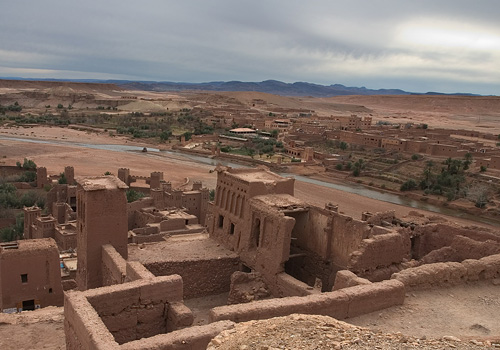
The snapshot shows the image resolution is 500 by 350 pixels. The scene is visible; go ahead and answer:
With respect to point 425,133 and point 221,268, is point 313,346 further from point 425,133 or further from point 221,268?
point 425,133

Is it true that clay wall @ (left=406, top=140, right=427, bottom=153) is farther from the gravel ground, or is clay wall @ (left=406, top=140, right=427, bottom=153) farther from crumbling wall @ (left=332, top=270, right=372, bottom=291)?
the gravel ground

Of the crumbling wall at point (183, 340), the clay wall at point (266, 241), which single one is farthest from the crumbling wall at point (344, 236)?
the crumbling wall at point (183, 340)

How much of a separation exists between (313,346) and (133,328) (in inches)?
209

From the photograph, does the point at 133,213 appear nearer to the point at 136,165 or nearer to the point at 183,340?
the point at 183,340

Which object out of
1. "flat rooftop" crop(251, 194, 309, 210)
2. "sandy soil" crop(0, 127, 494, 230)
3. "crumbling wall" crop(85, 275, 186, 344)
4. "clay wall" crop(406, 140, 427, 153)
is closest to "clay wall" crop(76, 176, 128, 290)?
"flat rooftop" crop(251, 194, 309, 210)

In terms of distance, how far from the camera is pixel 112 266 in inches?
493

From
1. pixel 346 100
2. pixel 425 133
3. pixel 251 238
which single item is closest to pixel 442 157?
pixel 425 133

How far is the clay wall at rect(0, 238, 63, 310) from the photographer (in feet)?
44.3

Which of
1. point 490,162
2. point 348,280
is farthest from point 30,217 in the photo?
point 490,162

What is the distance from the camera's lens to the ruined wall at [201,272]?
14320 millimetres

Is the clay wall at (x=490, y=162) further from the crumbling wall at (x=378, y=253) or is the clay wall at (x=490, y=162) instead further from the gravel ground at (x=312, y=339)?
the gravel ground at (x=312, y=339)

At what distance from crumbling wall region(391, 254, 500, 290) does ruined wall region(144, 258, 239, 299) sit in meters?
6.85

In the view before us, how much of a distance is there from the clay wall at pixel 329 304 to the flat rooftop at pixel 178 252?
268 inches

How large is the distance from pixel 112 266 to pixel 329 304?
6.74 metres
